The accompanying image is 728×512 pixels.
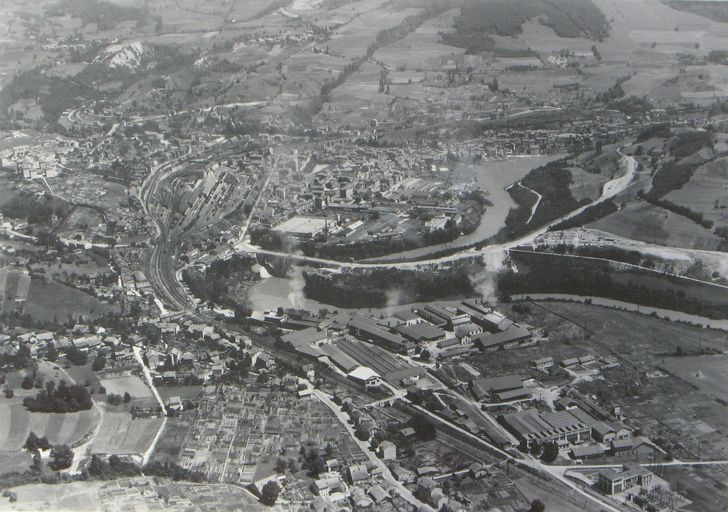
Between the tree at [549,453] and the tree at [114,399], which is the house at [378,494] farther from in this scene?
the tree at [114,399]

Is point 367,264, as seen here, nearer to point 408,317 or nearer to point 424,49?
point 408,317

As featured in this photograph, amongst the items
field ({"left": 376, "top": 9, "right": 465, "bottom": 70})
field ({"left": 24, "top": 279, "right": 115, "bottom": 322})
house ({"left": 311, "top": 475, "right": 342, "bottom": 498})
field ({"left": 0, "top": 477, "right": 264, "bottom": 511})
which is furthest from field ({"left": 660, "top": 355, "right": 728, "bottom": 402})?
field ({"left": 376, "top": 9, "right": 465, "bottom": 70})

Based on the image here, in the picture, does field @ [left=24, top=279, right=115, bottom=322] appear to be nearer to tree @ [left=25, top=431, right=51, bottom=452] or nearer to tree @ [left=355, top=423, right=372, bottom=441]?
tree @ [left=25, top=431, right=51, bottom=452]

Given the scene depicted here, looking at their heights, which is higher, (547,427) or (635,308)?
(547,427)

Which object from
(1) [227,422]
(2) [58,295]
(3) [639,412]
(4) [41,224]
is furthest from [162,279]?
(3) [639,412]

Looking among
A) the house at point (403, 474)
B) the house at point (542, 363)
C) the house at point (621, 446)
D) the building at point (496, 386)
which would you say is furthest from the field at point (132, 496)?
the house at point (542, 363)

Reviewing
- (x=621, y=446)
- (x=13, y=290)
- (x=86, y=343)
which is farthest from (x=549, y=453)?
(x=13, y=290)
